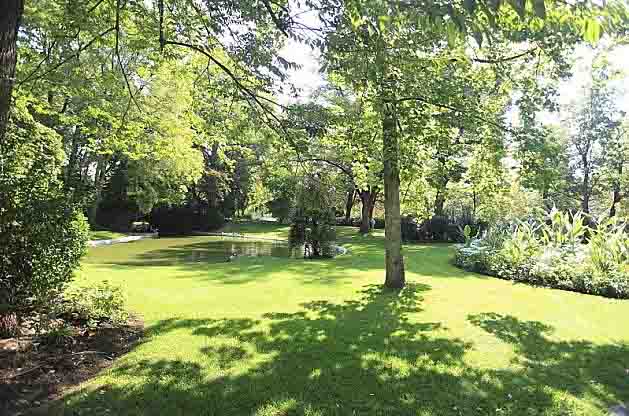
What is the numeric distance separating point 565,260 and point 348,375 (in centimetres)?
824

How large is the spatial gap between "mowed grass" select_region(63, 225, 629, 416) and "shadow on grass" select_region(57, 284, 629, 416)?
0.05 ft

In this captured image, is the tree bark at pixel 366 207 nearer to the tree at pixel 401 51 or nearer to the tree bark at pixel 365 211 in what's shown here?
the tree bark at pixel 365 211

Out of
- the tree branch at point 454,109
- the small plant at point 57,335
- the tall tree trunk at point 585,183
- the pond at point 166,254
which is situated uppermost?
the tall tree trunk at point 585,183

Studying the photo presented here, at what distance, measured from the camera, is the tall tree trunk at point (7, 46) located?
11.2 ft

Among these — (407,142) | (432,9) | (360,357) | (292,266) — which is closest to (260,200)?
(292,266)

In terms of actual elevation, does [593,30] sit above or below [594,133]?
below

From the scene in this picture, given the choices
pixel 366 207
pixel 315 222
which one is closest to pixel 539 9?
pixel 315 222

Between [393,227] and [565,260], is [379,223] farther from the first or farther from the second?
[393,227]

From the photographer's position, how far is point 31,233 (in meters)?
4.89

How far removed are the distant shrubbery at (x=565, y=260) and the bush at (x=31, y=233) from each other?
9.49 m

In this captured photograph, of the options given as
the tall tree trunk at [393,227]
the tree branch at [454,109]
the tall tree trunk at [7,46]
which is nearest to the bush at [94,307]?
the tall tree trunk at [7,46]

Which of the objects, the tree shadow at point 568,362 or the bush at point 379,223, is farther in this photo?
the bush at point 379,223

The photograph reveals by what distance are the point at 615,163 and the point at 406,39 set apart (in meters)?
30.1

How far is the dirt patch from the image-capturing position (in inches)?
143
